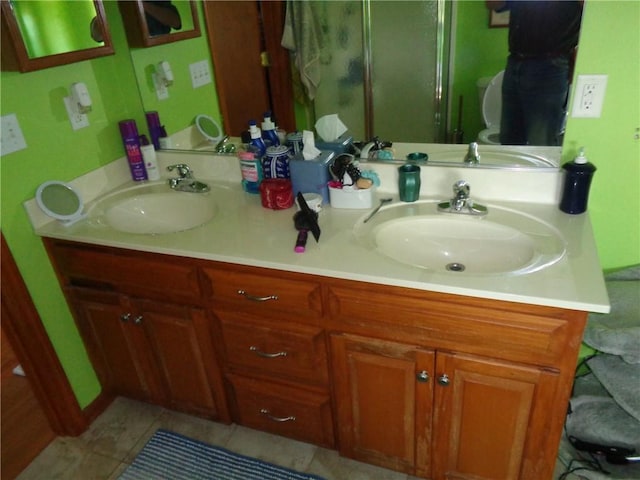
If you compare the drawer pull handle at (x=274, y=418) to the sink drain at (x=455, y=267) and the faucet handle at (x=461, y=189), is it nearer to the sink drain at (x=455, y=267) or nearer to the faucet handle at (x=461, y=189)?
the sink drain at (x=455, y=267)

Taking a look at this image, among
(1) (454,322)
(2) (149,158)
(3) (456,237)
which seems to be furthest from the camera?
(2) (149,158)

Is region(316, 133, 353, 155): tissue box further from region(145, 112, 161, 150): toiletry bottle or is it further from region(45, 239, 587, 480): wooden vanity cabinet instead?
region(145, 112, 161, 150): toiletry bottle

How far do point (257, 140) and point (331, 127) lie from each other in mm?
269

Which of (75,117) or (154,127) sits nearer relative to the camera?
(75,117)

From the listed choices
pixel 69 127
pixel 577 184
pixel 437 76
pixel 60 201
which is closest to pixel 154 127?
pixel 69 127

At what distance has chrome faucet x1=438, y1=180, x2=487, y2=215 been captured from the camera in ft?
4.70

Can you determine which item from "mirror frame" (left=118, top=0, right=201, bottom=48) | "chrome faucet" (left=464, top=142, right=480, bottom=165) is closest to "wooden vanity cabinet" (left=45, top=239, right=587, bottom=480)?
"chrome faucet" (left=464, top=142, right=480, bottom=165)

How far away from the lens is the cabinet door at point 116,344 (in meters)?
1.68

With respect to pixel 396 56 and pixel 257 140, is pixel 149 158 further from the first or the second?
pixel 396 56

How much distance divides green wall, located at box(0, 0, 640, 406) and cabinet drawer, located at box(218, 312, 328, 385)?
69cm

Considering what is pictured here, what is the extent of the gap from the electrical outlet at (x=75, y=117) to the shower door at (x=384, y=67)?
0.83 m

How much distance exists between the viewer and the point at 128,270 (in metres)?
1.56

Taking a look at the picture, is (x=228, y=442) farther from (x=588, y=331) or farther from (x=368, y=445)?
(x=588, y=331)

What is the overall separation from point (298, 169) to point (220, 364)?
694mm
